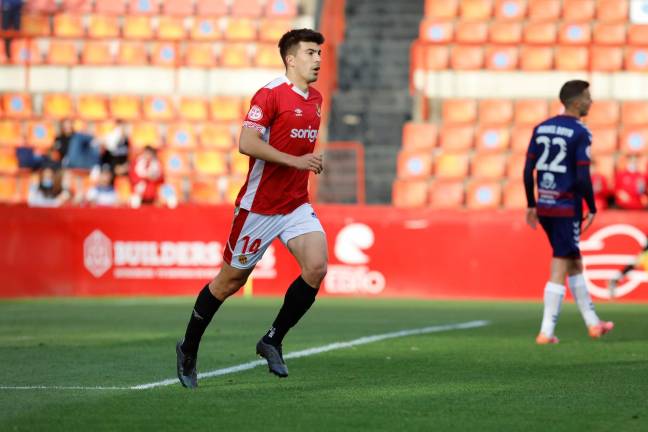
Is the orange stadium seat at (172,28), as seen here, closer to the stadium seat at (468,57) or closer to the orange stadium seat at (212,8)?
the orange stadium seat at (212,8)

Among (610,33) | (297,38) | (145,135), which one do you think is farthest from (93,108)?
(297,38)

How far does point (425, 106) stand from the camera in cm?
2494

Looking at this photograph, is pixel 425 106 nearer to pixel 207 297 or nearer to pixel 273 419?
pixel 207 297

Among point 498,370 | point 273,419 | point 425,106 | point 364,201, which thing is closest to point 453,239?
point 364,201

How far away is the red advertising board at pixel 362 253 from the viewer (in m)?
19.1

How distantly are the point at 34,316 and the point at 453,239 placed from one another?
694 centimetres

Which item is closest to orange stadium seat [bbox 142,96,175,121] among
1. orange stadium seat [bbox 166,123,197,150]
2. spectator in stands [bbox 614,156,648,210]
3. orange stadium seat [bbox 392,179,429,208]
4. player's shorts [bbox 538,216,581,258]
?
orange stadium seat [bbox 166,123,197,150]

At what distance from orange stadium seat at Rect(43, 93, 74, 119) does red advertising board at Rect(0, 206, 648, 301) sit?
7398 mm

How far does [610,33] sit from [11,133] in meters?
11.5

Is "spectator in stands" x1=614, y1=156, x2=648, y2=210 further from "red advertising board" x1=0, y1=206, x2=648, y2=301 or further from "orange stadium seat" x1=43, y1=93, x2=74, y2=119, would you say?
"orange stadium seat" x1=43, y1=93, x2=74, y2=119

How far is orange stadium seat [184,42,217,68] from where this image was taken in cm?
2658

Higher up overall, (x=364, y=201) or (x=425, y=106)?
(x=425, y=106)

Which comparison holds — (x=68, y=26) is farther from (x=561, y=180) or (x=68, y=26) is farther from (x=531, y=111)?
(x=561, y=180)

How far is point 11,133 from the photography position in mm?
25781
